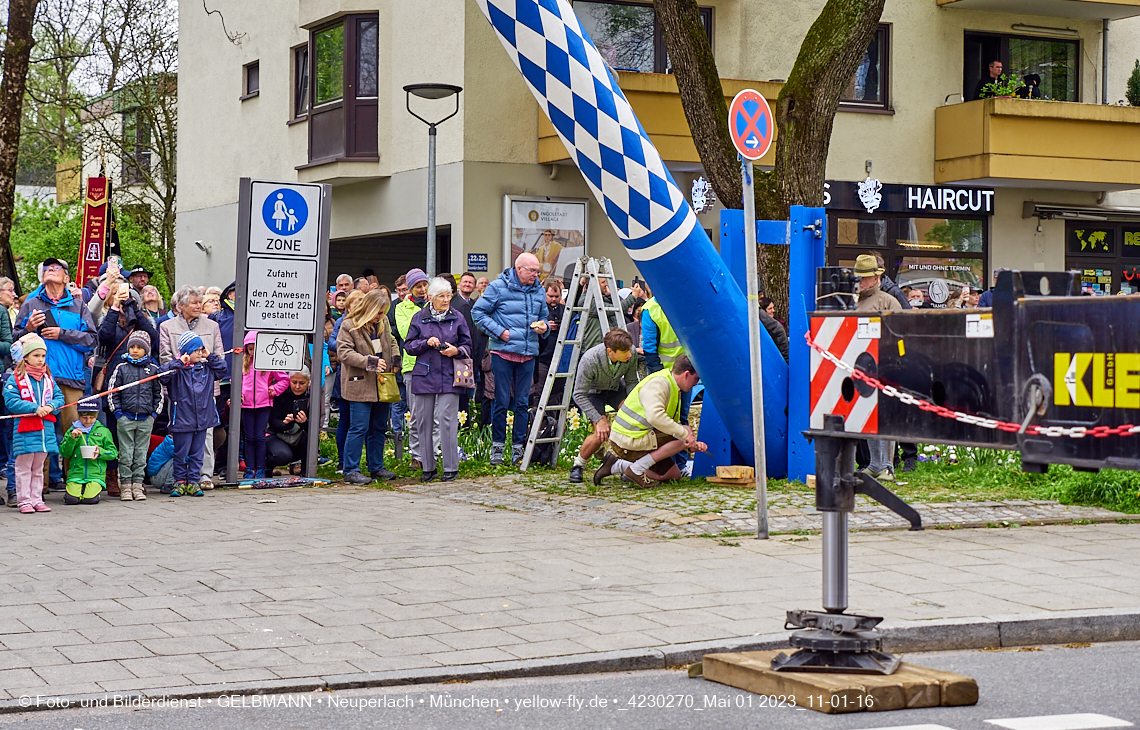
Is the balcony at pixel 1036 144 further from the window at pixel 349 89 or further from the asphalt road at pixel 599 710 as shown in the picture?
the asphalt road at pixel 599 710

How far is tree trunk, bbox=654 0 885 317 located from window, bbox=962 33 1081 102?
1249 centimetres

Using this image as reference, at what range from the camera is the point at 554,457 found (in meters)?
13.4

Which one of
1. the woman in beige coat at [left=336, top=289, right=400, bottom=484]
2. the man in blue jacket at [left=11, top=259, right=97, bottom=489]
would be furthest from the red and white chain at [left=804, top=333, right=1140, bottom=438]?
the man in blue jacket at [left=11, top=259, right=97, bottom=489]

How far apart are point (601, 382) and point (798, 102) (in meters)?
3.51

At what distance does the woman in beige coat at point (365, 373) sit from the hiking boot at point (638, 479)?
2.65 meters

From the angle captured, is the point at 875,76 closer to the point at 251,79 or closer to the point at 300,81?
the point at 300,81

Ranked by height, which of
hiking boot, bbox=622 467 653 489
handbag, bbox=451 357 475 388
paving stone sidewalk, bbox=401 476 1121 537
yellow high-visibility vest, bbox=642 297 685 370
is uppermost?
yellow high-visibility vest, bbox=642 297 685 370

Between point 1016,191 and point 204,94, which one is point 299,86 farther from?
point 1016,191

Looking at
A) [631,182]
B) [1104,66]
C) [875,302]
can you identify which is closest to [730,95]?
[1104,66]

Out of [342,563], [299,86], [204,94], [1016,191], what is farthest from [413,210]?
[342,563]

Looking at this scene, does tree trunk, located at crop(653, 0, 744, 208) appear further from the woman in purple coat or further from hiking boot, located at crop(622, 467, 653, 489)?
hiking boot, located at crop(622, 467, 653, 489)

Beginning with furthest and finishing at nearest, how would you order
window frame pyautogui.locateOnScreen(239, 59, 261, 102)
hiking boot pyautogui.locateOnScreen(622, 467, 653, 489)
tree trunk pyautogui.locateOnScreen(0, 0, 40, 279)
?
window frame pyautogui.locateOnScreen(239, 59, 261, 102) → tree trunk pyautogui.locateOnScreen(0, 0, 40, 279) → hiking boot pyautogui.locateOnScreen(622, 467, 653, 489)

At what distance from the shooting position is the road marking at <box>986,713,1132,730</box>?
16.7 ft

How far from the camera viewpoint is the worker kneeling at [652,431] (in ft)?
37.7
